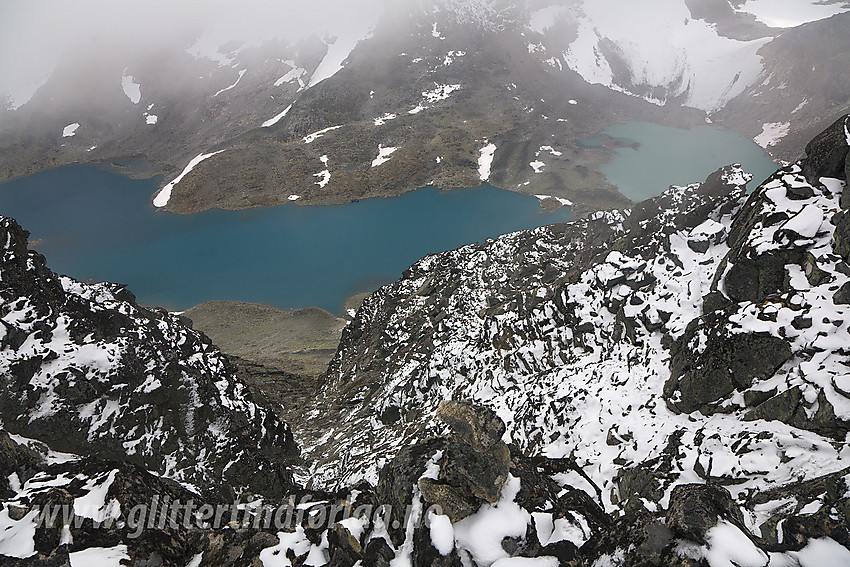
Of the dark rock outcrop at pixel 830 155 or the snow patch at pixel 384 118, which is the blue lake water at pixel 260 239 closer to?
the snow patch at pixel 384 118

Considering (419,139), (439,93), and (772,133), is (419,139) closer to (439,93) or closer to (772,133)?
(439,93)

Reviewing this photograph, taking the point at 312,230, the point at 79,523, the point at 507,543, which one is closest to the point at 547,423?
the point at 507,543

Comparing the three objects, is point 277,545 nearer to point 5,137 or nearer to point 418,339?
point 418,339

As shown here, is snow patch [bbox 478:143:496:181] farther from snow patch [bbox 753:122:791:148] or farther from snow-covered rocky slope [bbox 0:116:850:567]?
snow-covered rocky slope [bbox 0:116:850:567]

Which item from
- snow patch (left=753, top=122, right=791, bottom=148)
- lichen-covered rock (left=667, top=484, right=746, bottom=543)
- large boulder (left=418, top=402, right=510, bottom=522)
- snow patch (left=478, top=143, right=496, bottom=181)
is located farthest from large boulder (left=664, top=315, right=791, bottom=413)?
snow patch (left=753, top=122, right=791, bottom=148)

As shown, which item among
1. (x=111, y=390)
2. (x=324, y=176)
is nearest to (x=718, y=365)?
(x=111, y=390)
